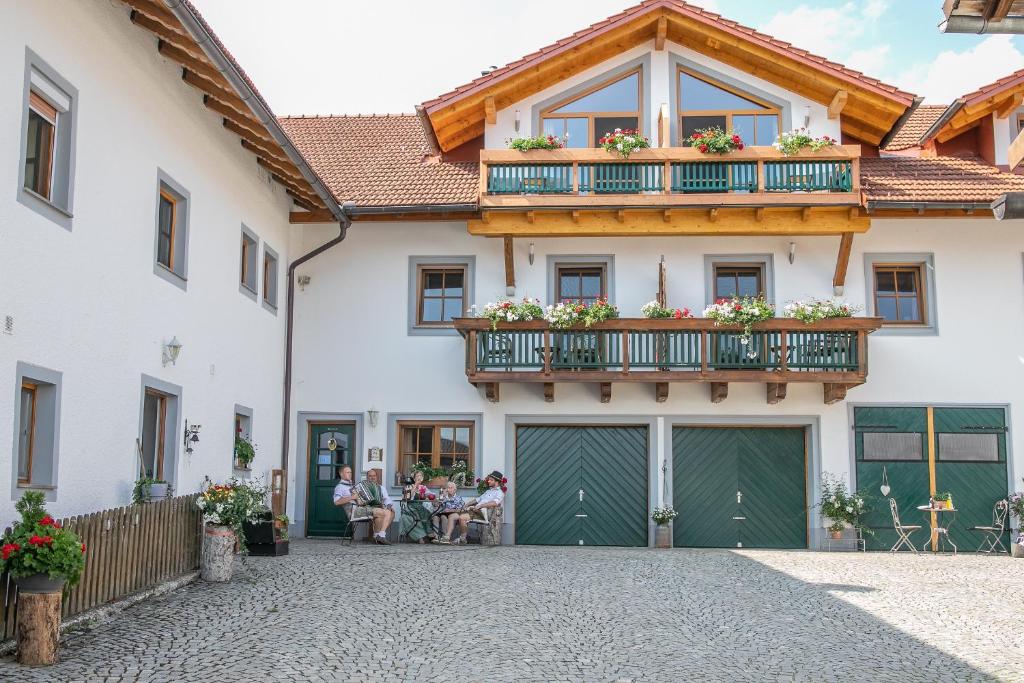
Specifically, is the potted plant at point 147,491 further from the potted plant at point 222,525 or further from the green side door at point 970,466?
the green side door at point 970,466

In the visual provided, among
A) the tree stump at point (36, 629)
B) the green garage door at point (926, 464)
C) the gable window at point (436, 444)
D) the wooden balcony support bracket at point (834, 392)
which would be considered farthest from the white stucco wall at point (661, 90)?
the tree stump at point (36, 629)

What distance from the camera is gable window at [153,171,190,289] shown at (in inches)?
523

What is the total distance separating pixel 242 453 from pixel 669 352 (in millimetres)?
6558

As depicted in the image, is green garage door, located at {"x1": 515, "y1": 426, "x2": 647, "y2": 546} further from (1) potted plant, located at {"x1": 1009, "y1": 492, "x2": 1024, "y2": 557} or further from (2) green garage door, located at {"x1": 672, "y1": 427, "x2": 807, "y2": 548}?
(1) potted plant, located at {"x1": 1009, "y1": 492, "x2": 1024, "y2": 557}

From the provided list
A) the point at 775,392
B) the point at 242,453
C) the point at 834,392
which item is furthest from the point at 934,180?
the point at 242,453

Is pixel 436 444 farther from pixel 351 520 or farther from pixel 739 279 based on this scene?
pixel 739 279

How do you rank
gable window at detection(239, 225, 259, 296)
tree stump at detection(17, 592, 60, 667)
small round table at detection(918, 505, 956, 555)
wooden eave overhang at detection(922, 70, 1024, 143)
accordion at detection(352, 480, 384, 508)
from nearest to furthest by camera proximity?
tree stump at detection(17, 592, 60, 667), gable window at detection(239, 225, 259, 296), accordion at detection(352, 480, 384, 508), small round table at detection(918, 505, 956, 555), wooden eave overhang at detection(922, 70, 1024, 143)

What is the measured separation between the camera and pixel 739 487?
18.8 m

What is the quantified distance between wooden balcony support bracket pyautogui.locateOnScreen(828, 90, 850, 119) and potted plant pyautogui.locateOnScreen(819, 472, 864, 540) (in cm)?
614

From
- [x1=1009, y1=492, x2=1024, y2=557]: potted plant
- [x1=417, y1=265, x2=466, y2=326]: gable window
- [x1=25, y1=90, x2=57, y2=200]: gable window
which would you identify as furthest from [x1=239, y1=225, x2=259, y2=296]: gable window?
[x1=1009, y1=492, x2=1024, y2=557]: potted plant

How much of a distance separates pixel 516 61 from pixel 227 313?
6558mm

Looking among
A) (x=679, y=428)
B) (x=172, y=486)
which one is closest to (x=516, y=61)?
(x=679, y=428)

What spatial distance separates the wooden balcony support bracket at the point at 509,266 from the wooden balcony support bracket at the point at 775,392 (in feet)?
14.5

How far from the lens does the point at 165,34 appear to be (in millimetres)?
12133
